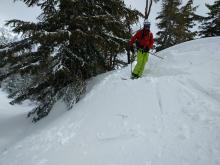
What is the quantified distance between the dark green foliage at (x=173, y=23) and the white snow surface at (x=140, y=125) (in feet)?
52.6

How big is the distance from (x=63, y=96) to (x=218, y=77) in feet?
19.8

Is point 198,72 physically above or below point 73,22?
below

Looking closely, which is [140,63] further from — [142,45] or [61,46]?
[61,46]

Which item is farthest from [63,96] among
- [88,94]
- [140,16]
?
[140,16]

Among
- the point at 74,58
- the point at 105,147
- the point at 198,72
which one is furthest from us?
the point at 74,58

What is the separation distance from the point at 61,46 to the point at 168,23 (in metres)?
18.3

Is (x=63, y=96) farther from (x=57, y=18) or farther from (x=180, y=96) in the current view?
(x=180, y=96)

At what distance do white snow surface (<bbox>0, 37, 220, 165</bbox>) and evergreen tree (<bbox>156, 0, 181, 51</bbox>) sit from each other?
1600 cm

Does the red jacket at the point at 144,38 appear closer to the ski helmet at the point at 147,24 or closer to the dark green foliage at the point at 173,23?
the ski helmet at the point at 147,24

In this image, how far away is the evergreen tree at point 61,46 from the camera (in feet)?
32.8

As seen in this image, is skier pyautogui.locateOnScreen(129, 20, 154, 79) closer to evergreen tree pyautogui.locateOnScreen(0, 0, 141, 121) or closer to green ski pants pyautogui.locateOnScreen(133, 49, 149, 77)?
green ski pants pyautogui.locateOnScreen(133, 49, 149, 77)

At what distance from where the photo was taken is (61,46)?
1055cm

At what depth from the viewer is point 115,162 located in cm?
591

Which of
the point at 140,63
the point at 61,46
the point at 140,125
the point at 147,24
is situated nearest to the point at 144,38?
the point at 147,24
